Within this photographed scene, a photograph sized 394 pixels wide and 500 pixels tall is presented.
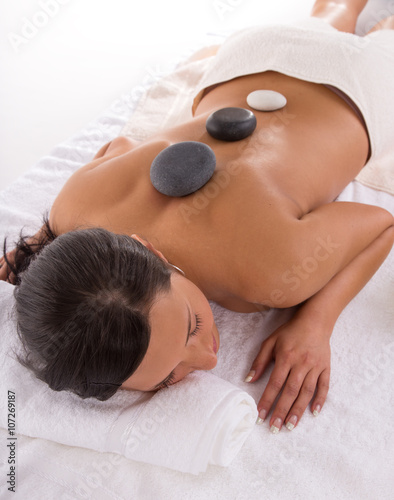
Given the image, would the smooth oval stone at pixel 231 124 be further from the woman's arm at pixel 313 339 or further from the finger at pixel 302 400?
the finger at pixel 302 400

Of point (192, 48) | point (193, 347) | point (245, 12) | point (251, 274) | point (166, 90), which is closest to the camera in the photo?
point (193, 347)

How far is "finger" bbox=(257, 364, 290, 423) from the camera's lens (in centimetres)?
93

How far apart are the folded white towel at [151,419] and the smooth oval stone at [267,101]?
2.17ft

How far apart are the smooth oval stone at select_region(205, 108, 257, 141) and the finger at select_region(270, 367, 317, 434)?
1.77 feet

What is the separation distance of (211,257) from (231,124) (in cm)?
33

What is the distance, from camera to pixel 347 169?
1.20 metres

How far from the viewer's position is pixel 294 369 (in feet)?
3.15

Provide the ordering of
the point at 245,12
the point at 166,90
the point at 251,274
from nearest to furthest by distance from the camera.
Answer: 1. the point at 251,274
2. the point at 166,90
3. the point at 245,12

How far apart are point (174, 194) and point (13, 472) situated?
0.63 meters

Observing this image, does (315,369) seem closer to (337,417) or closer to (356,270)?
(337,417)

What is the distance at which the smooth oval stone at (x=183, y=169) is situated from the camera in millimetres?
970

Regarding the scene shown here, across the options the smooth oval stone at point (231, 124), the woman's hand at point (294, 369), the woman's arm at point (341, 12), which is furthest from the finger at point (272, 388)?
the woman's arm at point (341, 12)

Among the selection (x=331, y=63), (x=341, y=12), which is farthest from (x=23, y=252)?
(x=341, y=12)

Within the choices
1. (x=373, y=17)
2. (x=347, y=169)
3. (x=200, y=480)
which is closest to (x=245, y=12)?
(x=373, y=17)
